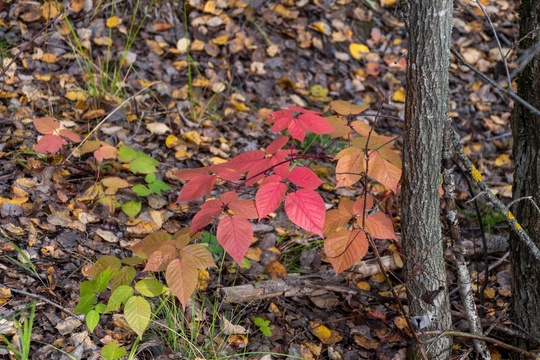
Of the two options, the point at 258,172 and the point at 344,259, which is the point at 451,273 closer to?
the point at 344,259

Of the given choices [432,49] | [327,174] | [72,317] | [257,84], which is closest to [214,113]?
[257,84]

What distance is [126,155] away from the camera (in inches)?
116

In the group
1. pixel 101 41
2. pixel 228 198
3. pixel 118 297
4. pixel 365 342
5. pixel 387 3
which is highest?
pixel 387 3

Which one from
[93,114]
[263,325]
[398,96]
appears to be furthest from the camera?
[398,96]

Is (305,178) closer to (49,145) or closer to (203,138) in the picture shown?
(49,145)

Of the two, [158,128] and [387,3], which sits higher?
[387,3]

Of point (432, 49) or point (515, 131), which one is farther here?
point (515, 131)

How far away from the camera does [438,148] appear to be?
1981 mm

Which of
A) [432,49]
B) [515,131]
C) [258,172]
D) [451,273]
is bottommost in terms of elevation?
[451,273]

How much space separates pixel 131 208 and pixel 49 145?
1.56 feet

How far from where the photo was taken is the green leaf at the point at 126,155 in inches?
116

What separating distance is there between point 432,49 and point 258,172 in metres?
0.71

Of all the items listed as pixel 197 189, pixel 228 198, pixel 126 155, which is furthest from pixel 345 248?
pixel 126 155

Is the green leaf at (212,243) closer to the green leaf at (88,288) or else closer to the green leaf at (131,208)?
the green leaf at (131,208)
